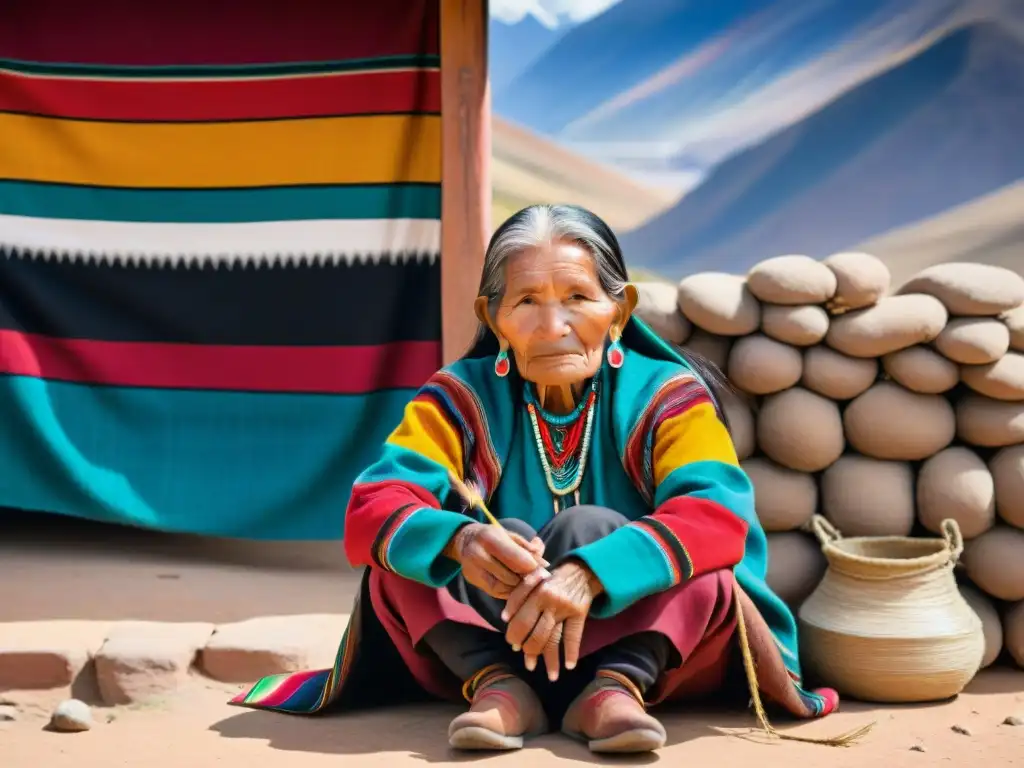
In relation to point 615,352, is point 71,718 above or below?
below

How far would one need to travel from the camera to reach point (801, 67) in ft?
33.8

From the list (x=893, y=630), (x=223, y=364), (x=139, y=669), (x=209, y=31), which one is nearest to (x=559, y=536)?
(x=893, y=630)

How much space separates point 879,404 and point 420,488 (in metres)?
1.52

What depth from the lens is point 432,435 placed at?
3207 mm

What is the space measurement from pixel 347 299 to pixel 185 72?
1.07 m

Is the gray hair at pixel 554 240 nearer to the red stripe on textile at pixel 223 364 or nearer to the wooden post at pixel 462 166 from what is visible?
the wooden post at pixel 462 166

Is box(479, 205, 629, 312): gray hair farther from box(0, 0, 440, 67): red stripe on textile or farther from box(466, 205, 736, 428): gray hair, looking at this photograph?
box(0, 0, 440, 67): red stripe on textile

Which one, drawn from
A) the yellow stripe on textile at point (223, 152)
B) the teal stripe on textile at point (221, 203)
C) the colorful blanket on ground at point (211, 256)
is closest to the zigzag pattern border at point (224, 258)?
the colorful blanket on ground at point (211, 256)

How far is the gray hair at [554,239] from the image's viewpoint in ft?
10.3

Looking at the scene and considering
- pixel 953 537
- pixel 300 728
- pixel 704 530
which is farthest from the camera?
pixel 953 537

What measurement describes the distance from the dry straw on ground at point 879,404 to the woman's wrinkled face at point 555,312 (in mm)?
779

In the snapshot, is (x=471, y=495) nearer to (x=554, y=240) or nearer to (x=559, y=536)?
(x=559, y=536)

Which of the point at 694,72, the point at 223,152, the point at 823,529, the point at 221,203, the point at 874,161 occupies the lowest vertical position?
the point at 823,529

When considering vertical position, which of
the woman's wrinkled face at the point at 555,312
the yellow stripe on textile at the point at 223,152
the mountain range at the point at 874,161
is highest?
the mountain range at the point at 874,161
